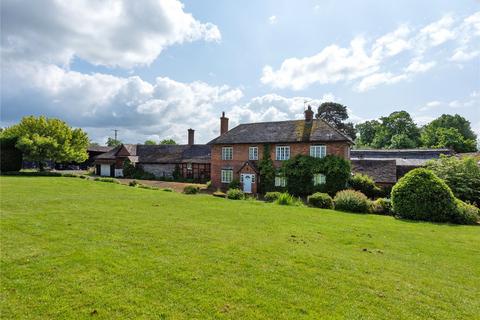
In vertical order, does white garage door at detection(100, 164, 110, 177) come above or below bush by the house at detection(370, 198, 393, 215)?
above

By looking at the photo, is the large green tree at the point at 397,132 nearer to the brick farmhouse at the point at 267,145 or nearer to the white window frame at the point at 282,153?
the brick farmhouse at the point at 267,145

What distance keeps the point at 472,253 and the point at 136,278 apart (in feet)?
37.2

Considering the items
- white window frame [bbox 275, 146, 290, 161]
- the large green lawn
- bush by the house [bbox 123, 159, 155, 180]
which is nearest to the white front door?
white window frame [bbox 275, 146, 290, 161]

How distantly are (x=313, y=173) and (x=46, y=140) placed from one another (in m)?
36.0

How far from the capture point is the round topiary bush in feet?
59.8

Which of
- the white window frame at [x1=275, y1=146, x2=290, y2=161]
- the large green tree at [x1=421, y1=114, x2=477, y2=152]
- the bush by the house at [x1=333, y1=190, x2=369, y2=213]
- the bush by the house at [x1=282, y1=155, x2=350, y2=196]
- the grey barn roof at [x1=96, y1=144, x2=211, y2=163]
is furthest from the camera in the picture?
the large green tree at [x1=421, y1=114, x2=477, y2=152]

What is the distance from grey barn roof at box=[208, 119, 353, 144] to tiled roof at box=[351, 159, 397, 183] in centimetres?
442

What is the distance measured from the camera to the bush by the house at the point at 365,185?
88.4 ft

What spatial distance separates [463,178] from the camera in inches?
906

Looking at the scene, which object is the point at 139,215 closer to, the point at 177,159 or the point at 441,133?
the point at 177,159

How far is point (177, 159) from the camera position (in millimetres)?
44375

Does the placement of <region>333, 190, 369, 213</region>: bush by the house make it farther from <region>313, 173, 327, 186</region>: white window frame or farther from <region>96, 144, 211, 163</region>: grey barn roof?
<region>96, 144, 211, 163</region>: grey barn roof

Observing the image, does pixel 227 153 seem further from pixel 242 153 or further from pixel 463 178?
pixel 463 178

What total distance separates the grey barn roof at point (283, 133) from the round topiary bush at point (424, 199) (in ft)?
29.0
